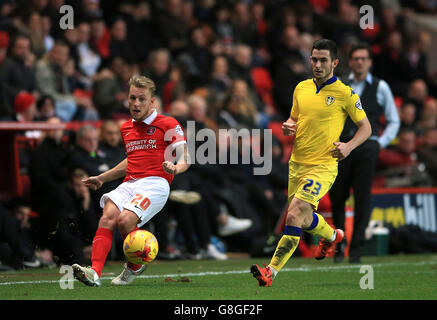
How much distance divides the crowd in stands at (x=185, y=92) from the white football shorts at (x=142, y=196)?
2688mm

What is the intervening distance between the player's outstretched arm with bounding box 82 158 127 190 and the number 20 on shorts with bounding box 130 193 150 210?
0.46m

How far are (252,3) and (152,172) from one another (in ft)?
44.6

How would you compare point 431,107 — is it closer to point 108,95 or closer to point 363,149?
point 108,95

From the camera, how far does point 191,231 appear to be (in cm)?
1309

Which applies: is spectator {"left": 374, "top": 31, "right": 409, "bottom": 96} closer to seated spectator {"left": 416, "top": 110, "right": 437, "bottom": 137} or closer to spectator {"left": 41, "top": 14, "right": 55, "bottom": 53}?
seated spectator {"left": 416, "top": 110, "right": 437, "bottom": 137}

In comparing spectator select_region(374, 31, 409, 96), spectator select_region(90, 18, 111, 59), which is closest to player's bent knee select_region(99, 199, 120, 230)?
spectator select_region(90, 18, 111, 59)

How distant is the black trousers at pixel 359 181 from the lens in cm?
1120

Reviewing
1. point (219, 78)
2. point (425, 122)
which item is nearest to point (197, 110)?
point (219, 78)

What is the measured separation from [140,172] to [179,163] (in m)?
0.48

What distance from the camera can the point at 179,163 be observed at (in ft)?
26.0

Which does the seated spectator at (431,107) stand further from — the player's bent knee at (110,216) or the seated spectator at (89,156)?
the player's bent knee at (110,216)

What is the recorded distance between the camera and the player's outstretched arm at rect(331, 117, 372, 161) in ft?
25.9

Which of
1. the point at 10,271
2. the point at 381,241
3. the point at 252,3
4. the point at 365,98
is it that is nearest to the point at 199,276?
the point at 10,271
